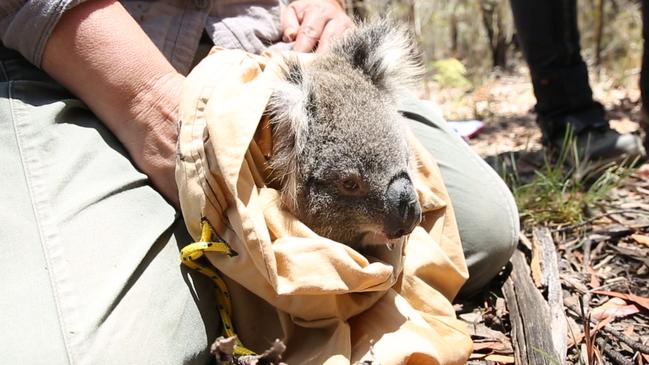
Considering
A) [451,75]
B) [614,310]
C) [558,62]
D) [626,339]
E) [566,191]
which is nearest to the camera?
[626,339]

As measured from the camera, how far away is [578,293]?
7.43 ft

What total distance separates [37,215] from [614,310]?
1.78 m

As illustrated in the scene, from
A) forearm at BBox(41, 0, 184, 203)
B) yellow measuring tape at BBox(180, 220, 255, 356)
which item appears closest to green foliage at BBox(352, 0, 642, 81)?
forearm at BBox(41, 0, 184, 203)

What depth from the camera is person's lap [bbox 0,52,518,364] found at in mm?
1475

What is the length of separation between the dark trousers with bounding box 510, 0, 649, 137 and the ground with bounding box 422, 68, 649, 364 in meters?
0.35

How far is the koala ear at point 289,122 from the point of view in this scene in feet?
5.37

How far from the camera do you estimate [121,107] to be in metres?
1.80

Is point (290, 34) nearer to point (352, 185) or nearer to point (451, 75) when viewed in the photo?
point (352, 185)

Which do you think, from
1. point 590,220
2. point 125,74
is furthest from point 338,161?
point 590,220

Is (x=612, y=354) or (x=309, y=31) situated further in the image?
(x=309, y=31)

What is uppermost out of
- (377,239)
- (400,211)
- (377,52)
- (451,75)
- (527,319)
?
(377,52)

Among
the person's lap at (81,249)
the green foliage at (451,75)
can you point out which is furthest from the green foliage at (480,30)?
the person's lap at (81,249)

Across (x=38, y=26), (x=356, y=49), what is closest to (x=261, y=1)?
(x=356, y=49)

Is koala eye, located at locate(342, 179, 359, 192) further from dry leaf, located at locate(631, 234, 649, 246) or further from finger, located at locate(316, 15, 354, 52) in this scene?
A: dry leaf, located at locate(631, 234, 649, 246)
